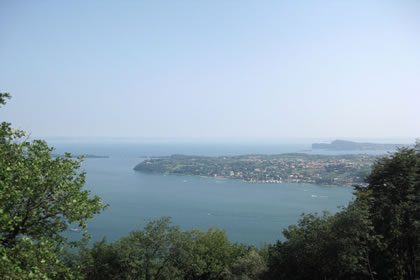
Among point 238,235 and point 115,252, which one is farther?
point 238,235

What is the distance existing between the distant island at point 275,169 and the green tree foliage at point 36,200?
55351mm

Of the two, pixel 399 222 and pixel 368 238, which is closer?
pixel 368 238

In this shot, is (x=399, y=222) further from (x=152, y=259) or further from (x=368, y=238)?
(x=152, y=259)

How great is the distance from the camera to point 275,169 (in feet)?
234

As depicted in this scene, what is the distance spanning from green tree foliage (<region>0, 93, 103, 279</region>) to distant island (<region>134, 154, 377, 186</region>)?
55.4m

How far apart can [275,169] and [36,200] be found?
69.3m

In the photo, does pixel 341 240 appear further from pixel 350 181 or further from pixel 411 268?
pixel 350 181

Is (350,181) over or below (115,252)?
below

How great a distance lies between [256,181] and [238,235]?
3357cm

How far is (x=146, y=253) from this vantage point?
10195 mm

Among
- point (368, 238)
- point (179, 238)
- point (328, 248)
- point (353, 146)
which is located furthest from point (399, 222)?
point (353, 146)

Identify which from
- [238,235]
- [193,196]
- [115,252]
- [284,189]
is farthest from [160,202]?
[115,252]

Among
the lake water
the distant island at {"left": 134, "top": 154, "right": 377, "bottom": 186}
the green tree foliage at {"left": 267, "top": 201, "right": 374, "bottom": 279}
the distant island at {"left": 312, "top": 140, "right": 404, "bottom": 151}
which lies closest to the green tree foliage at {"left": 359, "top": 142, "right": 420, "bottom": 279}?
the green tree foliage at {"left": 267, "top": 201, "right": 374, "bottom": 279}

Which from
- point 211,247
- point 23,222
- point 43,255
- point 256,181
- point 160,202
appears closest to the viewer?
point 43,255
